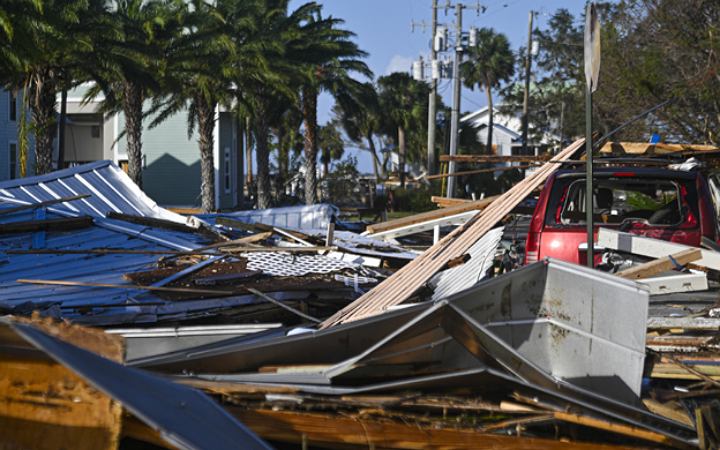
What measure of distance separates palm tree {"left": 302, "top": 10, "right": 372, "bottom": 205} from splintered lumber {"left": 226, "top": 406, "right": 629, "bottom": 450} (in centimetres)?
2966

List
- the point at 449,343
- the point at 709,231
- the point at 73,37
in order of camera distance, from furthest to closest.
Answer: the point at 73,37 < the point at 709,231 < the point at 449,343

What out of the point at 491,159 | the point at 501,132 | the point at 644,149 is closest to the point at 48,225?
the point at 491,159

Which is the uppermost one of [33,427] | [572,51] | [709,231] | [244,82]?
[572,51]

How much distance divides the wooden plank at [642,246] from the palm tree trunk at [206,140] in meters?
26.6

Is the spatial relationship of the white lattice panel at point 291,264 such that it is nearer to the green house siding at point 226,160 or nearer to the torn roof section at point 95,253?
the torn roof section at point 95,253

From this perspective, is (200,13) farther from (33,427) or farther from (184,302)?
(33,427)

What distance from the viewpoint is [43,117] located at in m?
28.0

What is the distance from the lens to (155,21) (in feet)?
94.7

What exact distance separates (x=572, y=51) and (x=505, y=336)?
5912 centimetres

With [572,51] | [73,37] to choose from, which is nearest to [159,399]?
[73,37]

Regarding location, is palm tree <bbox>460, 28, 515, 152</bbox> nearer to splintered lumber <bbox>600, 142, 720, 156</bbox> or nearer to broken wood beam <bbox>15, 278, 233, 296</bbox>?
splintered lumber <bbox>600, 142, 720, 156</bbox>

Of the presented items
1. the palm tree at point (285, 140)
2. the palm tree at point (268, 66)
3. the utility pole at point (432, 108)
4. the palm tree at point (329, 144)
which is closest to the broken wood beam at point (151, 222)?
the palm tree at point (268, 66)

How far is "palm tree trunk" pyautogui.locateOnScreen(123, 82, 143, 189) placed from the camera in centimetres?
3070

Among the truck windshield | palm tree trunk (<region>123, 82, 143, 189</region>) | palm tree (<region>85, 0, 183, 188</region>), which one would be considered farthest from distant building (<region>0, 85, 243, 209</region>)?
the truck windshield
